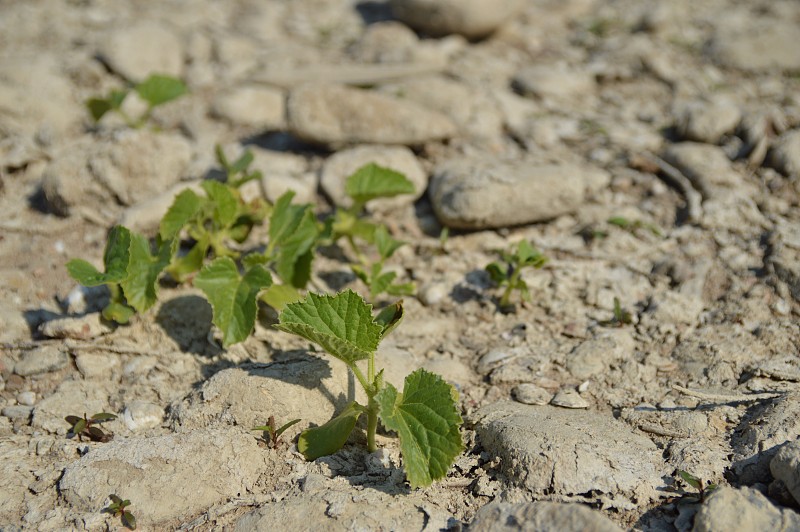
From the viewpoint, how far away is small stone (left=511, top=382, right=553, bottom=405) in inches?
106

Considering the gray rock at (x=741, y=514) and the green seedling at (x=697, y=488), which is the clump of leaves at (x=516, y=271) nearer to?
the green seedling at (x=697, y=488)

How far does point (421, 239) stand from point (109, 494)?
204cm

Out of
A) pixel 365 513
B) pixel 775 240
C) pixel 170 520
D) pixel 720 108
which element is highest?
pixel 720 108

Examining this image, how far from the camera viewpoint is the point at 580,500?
7.06 feet

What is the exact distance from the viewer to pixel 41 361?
2.87 m

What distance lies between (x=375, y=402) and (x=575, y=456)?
67 centimetres

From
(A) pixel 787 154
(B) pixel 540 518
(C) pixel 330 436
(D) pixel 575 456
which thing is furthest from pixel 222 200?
(A) pixel 787 154

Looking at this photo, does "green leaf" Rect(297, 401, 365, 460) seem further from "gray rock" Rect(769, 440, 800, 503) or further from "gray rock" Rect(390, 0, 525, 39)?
"gray rock" Rect(390, 0, 525, 39)

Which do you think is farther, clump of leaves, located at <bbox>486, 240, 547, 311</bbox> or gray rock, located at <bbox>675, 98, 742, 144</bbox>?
gray rock, located at <bbox>675, 98, 742, 144</bbox>

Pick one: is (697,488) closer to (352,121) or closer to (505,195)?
(505,195)

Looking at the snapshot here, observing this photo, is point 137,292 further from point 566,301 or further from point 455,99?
point 455,99

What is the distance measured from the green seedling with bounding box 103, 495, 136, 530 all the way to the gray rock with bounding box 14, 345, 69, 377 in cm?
87

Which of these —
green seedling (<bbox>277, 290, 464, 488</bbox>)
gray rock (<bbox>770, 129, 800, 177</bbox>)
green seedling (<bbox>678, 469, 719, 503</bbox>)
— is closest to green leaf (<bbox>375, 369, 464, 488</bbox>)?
green seedling (<bbox>277, 290, 464, 488</bbox>)

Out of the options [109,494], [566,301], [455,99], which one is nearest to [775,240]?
[566,301]
